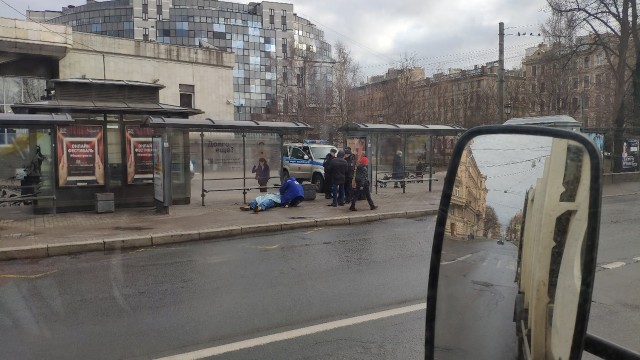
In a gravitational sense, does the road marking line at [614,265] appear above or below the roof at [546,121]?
below

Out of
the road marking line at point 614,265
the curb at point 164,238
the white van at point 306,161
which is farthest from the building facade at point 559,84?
the road marking line at point 614,265

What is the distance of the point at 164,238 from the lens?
32.4 feet

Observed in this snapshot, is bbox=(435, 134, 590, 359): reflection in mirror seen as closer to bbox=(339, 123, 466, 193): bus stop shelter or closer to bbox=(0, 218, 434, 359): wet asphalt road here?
bbox=(0, 218, 434, 359): wet asphalt road

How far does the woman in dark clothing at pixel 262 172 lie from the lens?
16234 mm

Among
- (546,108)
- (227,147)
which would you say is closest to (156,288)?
(227,147)

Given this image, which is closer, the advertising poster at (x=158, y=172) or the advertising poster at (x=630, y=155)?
the advertising poster at (x=158, y=172)

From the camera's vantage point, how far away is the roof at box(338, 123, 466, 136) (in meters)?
17.0

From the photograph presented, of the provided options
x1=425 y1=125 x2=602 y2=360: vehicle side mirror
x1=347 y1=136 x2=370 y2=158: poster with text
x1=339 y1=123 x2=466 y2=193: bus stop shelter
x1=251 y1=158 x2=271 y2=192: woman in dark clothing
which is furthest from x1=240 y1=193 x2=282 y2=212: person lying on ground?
x1=425 y1=125 x2=602 y2=360: vehicle side mirror

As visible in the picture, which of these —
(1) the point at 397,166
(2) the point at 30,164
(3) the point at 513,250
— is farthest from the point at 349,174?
(3) the point at 513,250

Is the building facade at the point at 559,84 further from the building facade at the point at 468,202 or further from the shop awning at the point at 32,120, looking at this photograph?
the building facade at the point at 468,202

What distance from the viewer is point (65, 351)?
433 cm

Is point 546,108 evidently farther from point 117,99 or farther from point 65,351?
point 65,351

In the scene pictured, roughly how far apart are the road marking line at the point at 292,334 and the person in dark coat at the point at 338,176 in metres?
8.72

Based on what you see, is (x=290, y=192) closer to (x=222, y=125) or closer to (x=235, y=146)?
(x=222, y=125)
